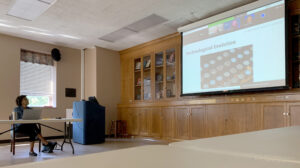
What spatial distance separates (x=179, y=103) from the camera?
4.82 metres

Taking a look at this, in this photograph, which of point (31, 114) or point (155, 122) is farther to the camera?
point (155, 122)

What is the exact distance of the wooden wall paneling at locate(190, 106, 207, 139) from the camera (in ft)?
14.2

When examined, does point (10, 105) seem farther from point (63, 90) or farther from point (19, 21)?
point (19, 21)

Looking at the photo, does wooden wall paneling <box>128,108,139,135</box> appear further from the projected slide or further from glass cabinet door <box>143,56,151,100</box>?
the projected slide

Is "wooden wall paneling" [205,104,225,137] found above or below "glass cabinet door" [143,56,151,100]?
below

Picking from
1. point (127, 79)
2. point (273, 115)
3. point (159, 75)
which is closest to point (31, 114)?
point (159, 75)

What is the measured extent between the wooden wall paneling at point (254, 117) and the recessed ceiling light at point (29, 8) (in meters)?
3.67

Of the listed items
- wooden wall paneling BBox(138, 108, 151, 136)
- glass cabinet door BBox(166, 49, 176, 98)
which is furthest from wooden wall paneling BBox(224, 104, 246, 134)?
wooden wall paneling BBox(138, 108, 151, 136)

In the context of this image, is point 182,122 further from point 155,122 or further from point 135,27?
point 135,27

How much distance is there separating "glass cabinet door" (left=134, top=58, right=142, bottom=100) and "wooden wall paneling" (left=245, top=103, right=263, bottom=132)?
9.86ft

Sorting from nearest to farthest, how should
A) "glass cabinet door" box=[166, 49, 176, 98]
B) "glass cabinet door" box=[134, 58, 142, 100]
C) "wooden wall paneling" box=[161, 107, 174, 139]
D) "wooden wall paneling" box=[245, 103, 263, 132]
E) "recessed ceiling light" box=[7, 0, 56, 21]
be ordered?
"wooden wall paneling" box=[245, 103, 263, 132], "recessed ceiling light" box=[7, 0, 56, 21], "wooden wall paneling" box=[161, 107, 174, 139], "glass cabinet door" box=[166, 49, 176, 98], "glass cabinet door" box=[134, 58, 142, 100]

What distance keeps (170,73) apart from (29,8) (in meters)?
3.13

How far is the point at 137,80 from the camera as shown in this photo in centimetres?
617

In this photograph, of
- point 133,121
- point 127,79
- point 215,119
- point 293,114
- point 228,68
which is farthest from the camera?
point 127,79
